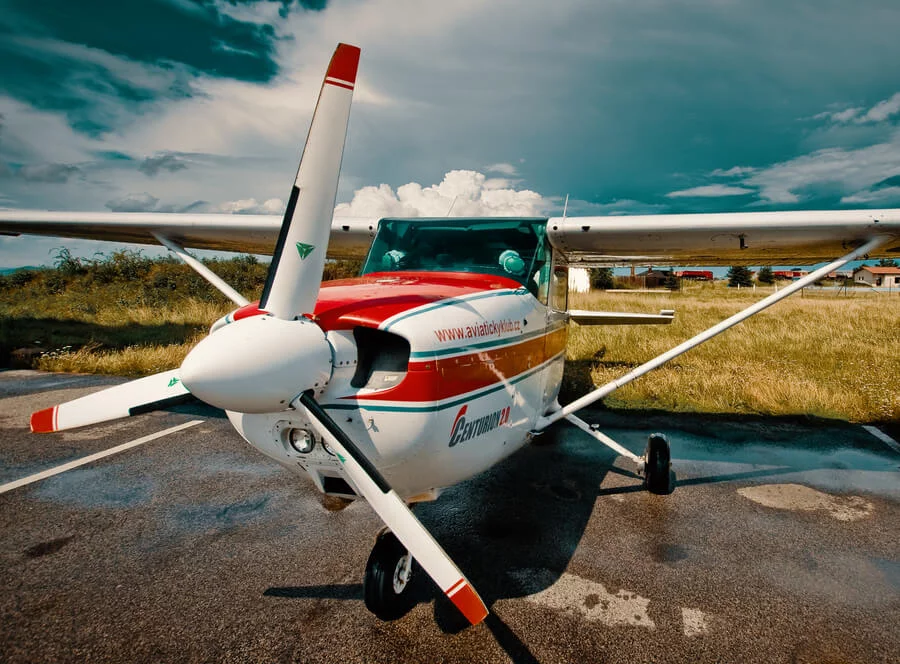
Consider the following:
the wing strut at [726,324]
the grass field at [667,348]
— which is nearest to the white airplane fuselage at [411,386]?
the wing strut at [726,324]

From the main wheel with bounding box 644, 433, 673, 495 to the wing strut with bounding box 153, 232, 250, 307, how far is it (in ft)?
11.5

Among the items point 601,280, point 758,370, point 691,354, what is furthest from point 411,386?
point 601,280

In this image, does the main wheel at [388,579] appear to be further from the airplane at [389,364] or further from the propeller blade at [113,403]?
the propeller blade at [113,403]

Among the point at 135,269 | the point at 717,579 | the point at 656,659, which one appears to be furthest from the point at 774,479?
the point at 135,269

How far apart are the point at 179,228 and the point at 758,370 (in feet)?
28.6

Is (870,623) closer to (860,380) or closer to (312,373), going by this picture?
(312,373)

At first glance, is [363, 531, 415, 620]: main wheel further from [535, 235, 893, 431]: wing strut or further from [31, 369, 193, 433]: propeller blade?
[535, 235, 893, 431]: wing strut

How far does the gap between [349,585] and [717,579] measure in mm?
2079

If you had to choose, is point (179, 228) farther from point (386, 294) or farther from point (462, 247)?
point (386, 294)

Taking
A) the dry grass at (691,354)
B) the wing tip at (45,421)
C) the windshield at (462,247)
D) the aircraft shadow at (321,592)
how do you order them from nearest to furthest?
1. the wing tip at (45,421)
2. the aircraft shadow at (321,592)
3. the windshield at (462,247)
4. the dry grass at (691,354)

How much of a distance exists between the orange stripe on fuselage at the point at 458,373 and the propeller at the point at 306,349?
276mm

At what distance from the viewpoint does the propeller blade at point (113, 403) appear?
2.31 metres

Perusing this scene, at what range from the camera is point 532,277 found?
361cm

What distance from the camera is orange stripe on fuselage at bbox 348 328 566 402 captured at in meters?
2.02
